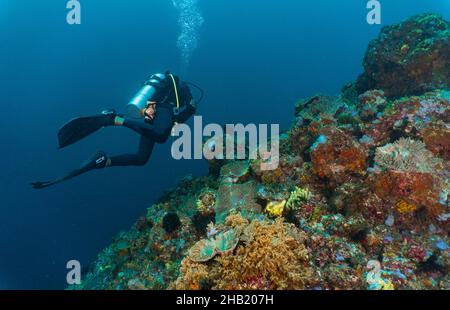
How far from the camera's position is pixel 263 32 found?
85312mm

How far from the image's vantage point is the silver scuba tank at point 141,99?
804 centimetres

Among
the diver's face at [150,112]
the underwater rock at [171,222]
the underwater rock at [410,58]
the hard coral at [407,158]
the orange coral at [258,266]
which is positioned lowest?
the orange coral at [258,266]

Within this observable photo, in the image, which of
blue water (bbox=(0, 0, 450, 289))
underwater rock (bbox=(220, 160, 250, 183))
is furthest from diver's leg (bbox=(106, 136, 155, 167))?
blue water (bbox=(0, 0, 450, 289))

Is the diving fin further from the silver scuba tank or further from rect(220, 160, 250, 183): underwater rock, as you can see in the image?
rect(220, 160, 250, 183): underwater rock

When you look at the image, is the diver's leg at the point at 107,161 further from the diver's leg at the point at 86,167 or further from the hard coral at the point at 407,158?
the hard coral at the point at 407,158

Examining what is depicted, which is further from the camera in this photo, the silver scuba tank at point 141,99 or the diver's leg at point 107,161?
the silver scuba tank at point 141,99

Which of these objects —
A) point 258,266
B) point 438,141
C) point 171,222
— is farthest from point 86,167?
point 438,141

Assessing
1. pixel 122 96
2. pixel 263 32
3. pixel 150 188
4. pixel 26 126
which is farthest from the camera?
pixel 263 32

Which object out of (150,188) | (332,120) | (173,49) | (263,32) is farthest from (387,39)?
(263,32)

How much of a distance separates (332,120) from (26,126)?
5798cm

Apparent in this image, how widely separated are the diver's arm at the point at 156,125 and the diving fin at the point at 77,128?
0.44 meters

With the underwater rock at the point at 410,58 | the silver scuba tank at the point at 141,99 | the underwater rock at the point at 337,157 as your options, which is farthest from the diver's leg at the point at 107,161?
the underwater rock at the point at 410,58

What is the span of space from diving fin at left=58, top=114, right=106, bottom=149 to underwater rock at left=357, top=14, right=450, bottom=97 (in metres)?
7.11

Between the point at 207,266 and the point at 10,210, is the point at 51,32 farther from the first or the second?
the point at 207,266
